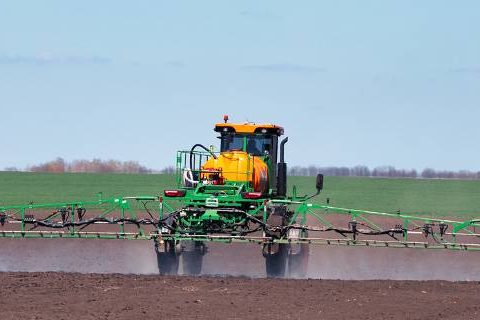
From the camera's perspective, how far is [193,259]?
2569 centimetres

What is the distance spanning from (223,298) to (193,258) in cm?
731

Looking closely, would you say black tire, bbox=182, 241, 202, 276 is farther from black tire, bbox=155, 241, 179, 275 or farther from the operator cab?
the operator cab

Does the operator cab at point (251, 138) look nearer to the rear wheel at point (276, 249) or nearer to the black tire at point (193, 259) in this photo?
the rear wheel at point (276, 249)

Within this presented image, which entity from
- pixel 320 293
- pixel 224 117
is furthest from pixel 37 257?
pixel 320 293

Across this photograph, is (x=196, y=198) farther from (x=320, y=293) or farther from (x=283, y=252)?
(x=320, y=293)

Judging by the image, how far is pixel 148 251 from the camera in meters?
28.7

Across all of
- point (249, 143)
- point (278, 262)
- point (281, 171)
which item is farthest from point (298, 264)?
point (249, 143)

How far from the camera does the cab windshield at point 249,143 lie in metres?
25.1

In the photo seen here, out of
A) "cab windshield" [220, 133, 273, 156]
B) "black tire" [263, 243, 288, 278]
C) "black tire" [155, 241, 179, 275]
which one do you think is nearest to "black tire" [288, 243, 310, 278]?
"black tire" [263, 243, 288, 278]

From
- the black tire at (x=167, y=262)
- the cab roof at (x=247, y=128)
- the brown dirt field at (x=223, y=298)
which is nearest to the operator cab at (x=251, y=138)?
the cab roof at (x=247, y=128)

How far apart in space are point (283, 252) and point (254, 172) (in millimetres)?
1865

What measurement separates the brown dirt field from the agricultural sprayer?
2.87 feet

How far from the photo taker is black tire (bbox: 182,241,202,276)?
2502cm

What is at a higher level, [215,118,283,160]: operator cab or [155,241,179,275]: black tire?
[215,118,283,160]: operator cab
